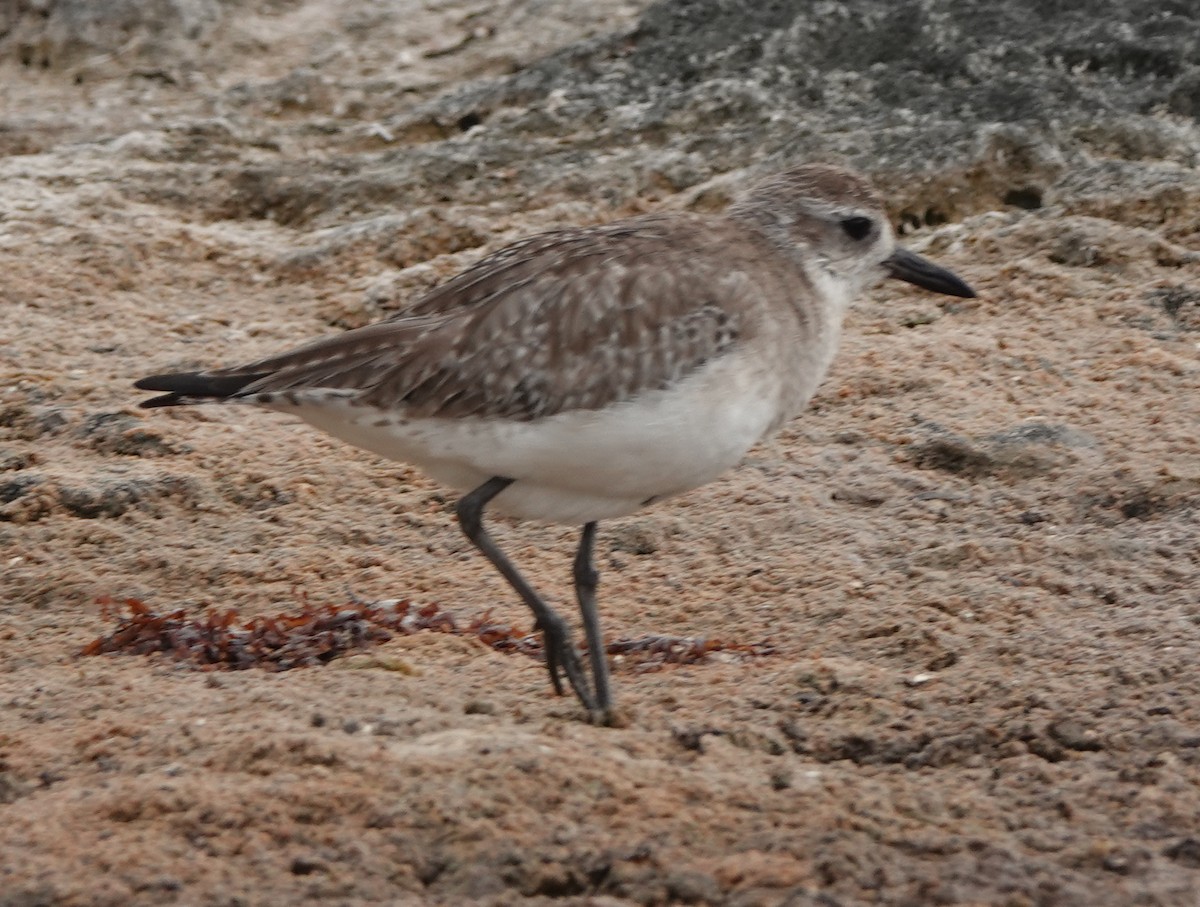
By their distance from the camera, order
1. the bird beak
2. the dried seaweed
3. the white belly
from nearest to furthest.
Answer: the white belly, the dried seaweed, the bird beak

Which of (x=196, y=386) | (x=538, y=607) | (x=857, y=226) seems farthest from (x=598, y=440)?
(x=857, y=226)

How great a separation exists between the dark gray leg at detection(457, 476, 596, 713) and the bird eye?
4.93ft

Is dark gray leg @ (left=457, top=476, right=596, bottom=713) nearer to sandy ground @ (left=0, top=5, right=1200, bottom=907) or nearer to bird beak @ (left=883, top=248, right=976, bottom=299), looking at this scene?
sandy ground @ (left=0, top=5, right=1200, bottom=907)

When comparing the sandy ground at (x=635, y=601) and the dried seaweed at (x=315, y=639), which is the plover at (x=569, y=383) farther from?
the sandy ground at (x=635, y=601)

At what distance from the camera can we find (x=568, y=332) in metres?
4.79

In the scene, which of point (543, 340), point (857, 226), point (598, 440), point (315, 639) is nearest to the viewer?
point (598, 440)

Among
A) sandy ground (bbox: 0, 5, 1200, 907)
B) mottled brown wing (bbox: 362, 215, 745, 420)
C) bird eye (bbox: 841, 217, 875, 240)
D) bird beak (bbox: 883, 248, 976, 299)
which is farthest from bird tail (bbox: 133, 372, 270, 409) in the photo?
bird beak (bbox: 883, 248, 976, 299)

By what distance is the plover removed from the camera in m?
4.68

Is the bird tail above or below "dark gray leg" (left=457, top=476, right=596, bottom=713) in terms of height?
above

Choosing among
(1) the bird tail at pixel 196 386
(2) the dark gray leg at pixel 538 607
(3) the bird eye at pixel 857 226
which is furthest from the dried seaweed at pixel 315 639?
(3) the bird eye at pixel 857 226

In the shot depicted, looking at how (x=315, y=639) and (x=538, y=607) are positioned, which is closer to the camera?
(x=538, y=607)

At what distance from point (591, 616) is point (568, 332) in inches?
32.9

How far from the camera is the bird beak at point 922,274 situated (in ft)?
18.8

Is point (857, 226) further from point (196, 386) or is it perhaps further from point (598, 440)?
point (196, 386)
